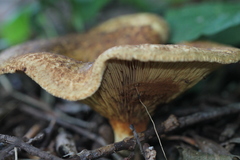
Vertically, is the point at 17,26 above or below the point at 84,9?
above

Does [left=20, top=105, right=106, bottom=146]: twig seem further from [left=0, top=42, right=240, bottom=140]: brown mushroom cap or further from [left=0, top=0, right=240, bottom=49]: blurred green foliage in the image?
[left=0, top=0, right=240, bottom=49]: blurred green foliage

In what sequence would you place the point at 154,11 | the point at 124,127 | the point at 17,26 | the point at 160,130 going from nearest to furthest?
the point at 160,130, the point at 124,127, the point at 17,26, the point at 154,11

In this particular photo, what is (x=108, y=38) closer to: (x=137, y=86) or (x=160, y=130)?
(x=137, y=86)

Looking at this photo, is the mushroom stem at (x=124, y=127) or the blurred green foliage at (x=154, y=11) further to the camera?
the blurred green foliage at (x=154, y=11)

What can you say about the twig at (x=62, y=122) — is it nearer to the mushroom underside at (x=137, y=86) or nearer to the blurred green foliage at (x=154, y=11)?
the mushroom underside at (x=137, y=86)

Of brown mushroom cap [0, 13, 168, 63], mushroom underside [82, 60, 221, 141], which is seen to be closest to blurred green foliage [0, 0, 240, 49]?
brown mushroom cap [0, 13, 168, 63]

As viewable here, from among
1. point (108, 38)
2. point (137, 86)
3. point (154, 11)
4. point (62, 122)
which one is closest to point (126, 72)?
point (137, 86)

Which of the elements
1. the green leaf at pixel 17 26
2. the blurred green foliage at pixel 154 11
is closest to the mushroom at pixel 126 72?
the blurred green foliage at pixel 154 11
